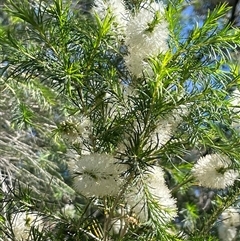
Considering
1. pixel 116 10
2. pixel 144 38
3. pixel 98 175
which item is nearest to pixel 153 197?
pixel 98 175

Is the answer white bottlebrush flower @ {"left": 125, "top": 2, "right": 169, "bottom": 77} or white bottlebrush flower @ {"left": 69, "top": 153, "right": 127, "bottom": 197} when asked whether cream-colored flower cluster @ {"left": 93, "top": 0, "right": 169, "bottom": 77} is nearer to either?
white bottlebrush flower @ {"left": 125, "top": 2, "right": 169, "bottom": 77}

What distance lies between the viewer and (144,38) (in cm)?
113

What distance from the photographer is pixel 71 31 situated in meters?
1.23

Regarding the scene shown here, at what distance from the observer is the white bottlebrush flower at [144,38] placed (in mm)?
1140

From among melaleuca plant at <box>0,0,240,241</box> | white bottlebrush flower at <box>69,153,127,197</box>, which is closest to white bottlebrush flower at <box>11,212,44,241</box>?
melaleuca plant at <box>0,0,240,241</box>

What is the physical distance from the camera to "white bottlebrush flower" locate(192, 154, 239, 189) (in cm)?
121

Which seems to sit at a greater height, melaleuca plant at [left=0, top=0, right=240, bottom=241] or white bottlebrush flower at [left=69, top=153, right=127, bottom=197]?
melaleuca plant at [left=0, top=0, right=240, bottom=241]

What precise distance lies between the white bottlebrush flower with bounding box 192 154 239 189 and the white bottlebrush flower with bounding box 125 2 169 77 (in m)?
0.26

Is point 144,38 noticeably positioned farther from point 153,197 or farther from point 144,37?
point 153,197

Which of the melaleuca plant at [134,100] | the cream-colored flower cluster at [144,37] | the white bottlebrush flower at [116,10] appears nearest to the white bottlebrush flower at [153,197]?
the melaleuca plant at [134,100]

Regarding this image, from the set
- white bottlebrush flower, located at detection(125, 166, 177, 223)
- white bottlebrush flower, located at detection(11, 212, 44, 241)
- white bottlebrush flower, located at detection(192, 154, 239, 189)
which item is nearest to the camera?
white bottlebrush flower, located at detection(125, 166, 177, 223)

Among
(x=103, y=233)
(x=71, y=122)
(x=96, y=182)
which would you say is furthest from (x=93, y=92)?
(x=103, y=233)

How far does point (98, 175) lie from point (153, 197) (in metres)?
0.12

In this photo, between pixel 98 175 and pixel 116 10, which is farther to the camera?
pixel 116 10
